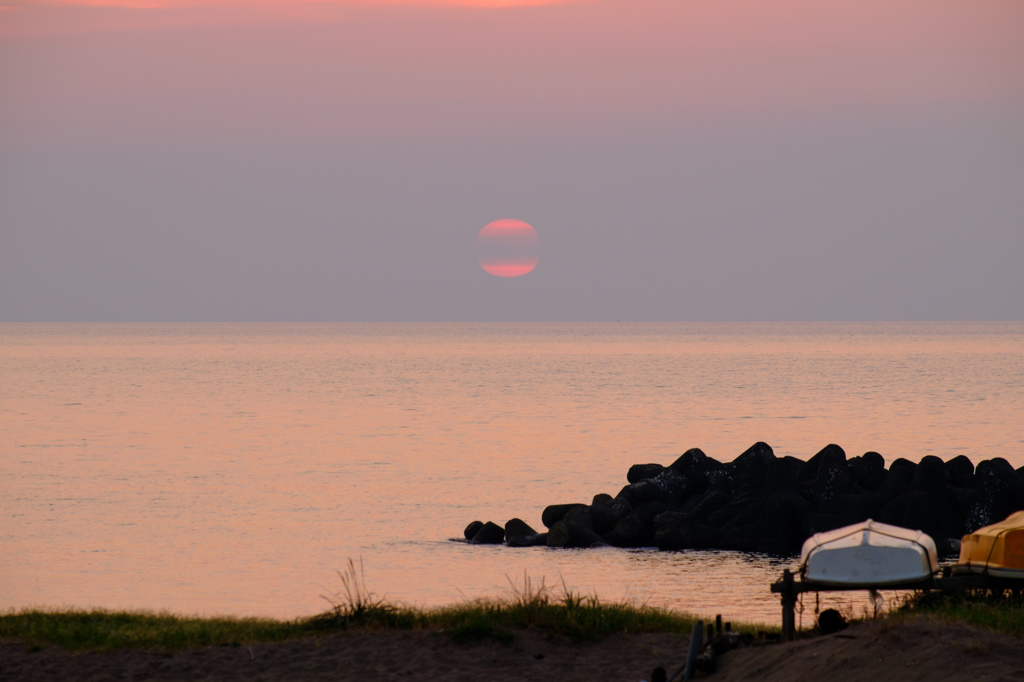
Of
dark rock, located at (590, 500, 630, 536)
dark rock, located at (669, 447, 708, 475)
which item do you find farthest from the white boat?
dark rock, located at (669, 447, 708, 475)

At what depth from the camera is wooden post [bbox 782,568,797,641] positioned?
1105 centimetres

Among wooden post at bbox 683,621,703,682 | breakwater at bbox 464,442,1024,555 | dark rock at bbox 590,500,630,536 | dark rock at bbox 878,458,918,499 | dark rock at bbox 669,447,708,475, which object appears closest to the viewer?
wooden post at bbox 683,621,703,682

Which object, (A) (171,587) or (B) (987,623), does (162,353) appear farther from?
(B) (987,623)

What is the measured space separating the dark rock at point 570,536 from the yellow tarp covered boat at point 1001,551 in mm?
13900

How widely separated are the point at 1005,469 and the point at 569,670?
2018 cm

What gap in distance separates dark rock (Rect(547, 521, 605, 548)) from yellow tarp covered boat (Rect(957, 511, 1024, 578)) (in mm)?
13900

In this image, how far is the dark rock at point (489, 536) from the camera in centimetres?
2673

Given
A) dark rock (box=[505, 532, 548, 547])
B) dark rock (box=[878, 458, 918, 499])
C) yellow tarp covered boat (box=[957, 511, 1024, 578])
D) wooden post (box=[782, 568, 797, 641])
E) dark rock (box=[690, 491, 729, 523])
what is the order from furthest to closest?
dark rock (box=[878, 458, 918, 499]) → dark rock (box=[690, 491, 729, 523]) → dark rock (box=[505, 532, 548, 547]) → yellow tarp covered boat (box=[957, 511, 1024, 578]) → wooden post (box=[782, 568, 797, 641])

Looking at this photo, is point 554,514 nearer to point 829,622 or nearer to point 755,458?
point 755,458

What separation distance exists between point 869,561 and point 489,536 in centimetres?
1628

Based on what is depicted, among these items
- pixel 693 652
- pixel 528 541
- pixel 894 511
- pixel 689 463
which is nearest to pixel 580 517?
pixel 528 541

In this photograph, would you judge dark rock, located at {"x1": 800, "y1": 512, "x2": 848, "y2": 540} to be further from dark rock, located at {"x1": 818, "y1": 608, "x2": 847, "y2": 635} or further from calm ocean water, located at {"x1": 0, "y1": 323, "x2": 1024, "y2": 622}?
dark rock, located at {"x1": 818, "y1": 608, "x2": 847, "y2": 635}

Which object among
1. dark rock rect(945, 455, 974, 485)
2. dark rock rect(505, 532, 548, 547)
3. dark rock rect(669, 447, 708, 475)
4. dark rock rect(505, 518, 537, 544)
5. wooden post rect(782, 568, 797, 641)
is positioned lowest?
dark rock rect(505, 532, 548, 547)

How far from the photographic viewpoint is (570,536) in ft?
84.8
